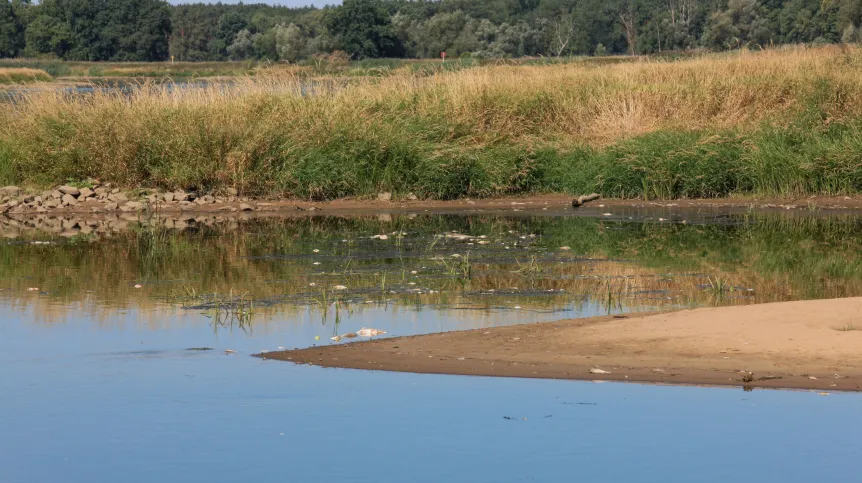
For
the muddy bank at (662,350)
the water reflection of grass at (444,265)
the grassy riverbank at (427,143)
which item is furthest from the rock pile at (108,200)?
the muddy bank at (662,350)

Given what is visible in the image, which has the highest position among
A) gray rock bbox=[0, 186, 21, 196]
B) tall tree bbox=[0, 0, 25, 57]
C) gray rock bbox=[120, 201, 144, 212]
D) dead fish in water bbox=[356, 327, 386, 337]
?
tall tree bbox=[0, 0, 25, 57]

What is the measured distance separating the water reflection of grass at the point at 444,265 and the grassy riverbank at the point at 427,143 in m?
1.98

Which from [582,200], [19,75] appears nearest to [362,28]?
[19,75]

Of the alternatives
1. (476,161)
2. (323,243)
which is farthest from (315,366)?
(476,161)

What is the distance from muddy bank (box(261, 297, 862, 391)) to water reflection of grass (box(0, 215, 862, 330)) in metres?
1.55

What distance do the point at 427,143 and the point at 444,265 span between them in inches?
301

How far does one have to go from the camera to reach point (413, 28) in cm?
10919

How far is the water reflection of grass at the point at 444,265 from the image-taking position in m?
12.0

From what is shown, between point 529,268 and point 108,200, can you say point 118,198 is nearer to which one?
point 108,200

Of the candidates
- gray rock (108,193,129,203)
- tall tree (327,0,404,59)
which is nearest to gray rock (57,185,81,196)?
gray rock (108,193,129,203)

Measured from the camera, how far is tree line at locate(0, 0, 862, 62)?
94.4 metres

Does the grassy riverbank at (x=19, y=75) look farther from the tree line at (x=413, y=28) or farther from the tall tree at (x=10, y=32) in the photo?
the tall tree at (x=10, y=32)

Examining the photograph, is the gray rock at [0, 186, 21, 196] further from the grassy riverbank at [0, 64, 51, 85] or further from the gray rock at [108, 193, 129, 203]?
the grassy riverbank at [0, 64, 51, 85]

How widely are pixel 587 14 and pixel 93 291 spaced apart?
11169 cm
